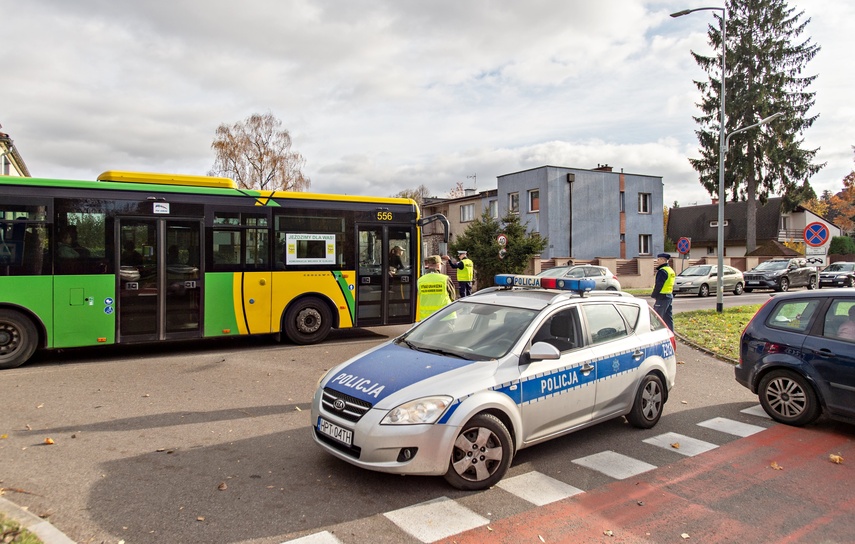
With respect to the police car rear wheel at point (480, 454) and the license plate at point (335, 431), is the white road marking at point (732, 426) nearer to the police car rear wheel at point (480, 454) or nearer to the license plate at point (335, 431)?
the police car rear wheel at point (480, 454)

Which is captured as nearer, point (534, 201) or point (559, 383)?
point (559, 383)

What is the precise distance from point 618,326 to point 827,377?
2.23 m

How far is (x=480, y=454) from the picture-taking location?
4363 millimetres

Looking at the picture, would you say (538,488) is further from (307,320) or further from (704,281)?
(704,281)

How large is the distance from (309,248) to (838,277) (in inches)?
1266

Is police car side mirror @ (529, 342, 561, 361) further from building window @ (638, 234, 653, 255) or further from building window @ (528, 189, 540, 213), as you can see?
building window @ (638, 234, 653, 255)

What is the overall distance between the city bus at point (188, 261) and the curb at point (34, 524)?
6.04 meters

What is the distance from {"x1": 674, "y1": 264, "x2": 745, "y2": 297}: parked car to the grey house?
28.9 feet

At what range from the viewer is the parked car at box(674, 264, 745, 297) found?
2675 cm

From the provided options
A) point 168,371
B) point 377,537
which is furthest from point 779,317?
point 168,371

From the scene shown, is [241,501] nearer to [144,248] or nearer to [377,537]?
[377,537]

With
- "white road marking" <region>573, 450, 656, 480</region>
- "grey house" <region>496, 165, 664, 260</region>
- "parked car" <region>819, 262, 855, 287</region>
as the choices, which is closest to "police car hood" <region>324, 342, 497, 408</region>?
"white road marking" <region>573, 450, 656, 480</region>

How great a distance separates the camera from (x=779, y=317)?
654cm

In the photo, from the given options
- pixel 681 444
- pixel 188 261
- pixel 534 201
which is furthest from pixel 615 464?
pixel 534 201
